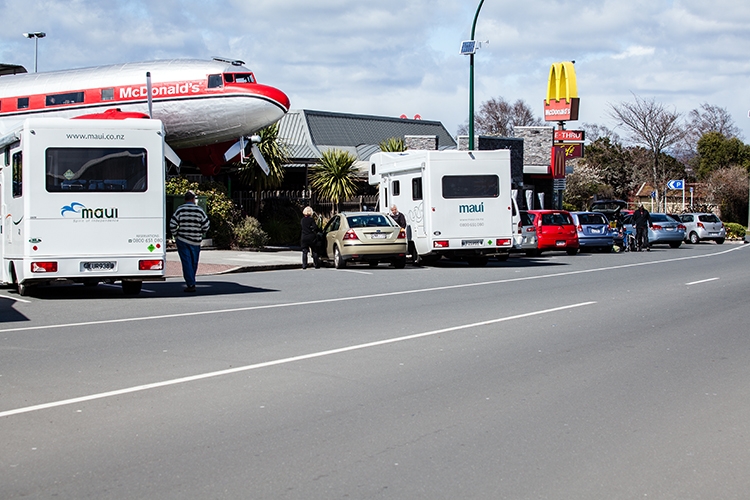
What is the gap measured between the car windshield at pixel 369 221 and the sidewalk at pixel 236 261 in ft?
6.24

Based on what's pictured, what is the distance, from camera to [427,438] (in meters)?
6.38

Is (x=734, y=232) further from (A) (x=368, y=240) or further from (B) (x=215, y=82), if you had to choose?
(A) (x=368, y=240)

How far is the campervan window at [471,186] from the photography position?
23.7m

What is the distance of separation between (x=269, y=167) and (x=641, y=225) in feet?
46.1

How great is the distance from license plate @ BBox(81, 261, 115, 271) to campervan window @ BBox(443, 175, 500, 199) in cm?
1065

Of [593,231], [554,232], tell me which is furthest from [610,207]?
[554,232]

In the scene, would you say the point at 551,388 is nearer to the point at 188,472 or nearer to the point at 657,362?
the point at 657,362

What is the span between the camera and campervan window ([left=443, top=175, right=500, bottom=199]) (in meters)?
23.7

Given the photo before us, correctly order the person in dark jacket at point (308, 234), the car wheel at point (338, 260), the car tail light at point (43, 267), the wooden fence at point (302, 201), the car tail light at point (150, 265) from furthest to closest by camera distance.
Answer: the wooden fence at point (302, 201)
the person in dark jacket at point (308, 234)
the car wheel at point (338, 260)
the car tail light at point (150, 265)
the car tail light at point (43, 267)

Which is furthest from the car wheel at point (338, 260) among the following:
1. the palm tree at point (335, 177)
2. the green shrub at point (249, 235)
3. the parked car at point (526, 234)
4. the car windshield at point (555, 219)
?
the palm tree at point (335, 177)

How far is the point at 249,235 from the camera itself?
29.2 meters

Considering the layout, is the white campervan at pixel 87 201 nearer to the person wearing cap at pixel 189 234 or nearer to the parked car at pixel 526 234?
the person wearing cap at pixel 189 234

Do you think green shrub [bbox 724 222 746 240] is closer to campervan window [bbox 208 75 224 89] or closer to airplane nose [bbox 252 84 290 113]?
airplane nose [bbox 252 84 290 113]

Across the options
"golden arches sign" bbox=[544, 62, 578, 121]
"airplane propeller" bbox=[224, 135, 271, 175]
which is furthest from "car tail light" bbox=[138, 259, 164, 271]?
"golden arches sign" bbox=[544, 62, 578, 121]
